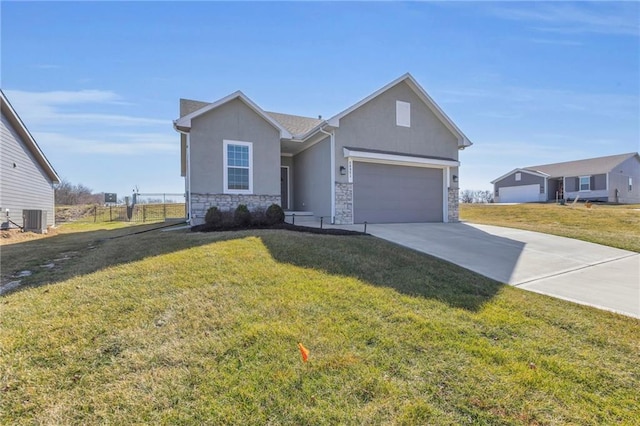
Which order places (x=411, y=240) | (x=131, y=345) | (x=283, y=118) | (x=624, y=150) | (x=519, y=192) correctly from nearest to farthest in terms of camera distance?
(x=131, y=345) < (x=411, y=240) < (x=283, y=118) < (x=624, y=150) < (x=519, y=192)

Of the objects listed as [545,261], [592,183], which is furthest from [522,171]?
[545,261]

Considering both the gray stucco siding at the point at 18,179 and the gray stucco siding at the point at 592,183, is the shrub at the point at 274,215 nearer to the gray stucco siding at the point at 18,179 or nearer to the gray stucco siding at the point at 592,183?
the gray stucco siding at the point at 18,179

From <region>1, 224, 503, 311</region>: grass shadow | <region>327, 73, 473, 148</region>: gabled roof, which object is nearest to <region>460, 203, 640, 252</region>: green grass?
<region>327, 73, 473, 148</region>: gabled roof

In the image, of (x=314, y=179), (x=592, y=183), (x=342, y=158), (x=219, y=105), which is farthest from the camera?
(x=592, y=183)

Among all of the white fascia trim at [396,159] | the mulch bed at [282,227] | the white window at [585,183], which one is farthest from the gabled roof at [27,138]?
the white window at [585,183]

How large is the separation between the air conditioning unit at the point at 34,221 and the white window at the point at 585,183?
150 ft

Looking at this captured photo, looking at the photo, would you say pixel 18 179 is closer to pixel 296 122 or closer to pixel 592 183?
pixel 296 122

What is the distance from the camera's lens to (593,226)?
15.0 meters

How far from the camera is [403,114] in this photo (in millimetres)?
13727

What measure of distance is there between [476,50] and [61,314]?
13.8 meters

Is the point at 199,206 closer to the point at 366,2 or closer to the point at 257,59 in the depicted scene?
the point at 257,59

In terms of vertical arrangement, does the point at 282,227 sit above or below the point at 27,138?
below

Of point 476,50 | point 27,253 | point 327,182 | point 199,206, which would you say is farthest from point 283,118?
point 27,253

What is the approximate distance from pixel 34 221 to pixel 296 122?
14078 mm
